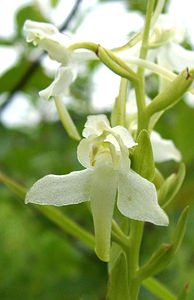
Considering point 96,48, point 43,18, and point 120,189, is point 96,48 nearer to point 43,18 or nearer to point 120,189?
point 120,189

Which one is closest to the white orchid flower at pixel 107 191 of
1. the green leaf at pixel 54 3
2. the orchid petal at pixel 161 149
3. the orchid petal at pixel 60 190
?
the orchid petal at pixel 60 190

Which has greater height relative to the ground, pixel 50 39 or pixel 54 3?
pixel 50 39

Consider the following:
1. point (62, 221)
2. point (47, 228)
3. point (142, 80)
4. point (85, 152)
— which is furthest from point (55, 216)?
point (47, 228)

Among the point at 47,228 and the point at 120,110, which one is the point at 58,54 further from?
the point at 47,228

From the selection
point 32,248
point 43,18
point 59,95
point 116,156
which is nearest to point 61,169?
point 32,248

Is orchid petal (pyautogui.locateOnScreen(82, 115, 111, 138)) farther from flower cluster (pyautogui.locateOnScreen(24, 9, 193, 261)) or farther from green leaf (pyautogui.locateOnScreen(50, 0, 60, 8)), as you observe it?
green leaf (pyautogui.locateOnScreen(50, 0, 60, 8))

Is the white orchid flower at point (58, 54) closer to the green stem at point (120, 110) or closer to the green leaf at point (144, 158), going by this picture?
the green stem at point (120, 110)

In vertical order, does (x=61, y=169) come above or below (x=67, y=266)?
above
